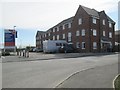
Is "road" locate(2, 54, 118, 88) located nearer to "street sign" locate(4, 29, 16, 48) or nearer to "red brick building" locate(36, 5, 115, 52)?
"street sign" locate(4, 29, 16, 48)

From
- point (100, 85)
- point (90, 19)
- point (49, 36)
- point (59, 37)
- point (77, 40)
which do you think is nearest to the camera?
point (100, 85)

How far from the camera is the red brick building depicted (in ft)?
148

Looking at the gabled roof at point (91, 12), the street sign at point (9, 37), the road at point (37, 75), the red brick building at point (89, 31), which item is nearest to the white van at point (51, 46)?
the red brick building at point (89, 31)

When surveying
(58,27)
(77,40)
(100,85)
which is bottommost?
(100,85)

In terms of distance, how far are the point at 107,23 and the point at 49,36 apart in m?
22.1

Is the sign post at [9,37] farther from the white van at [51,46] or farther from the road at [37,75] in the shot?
the road at [37,75]

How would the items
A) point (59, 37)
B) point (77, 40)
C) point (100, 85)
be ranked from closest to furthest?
1. point (100, 85)
2. point (77, 40)
3. point (59, 37)

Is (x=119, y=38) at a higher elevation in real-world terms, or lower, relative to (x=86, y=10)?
lower

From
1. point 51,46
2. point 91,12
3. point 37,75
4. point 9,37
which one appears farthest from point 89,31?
point 37,75

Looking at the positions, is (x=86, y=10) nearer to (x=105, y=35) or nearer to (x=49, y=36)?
(x=105, y=35)

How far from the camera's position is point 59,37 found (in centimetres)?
5872

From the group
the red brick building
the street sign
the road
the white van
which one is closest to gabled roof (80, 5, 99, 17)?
the red brick building

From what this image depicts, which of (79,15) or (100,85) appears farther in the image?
(79,15)

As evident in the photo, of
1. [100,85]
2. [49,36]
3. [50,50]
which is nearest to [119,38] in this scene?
[49,36]
